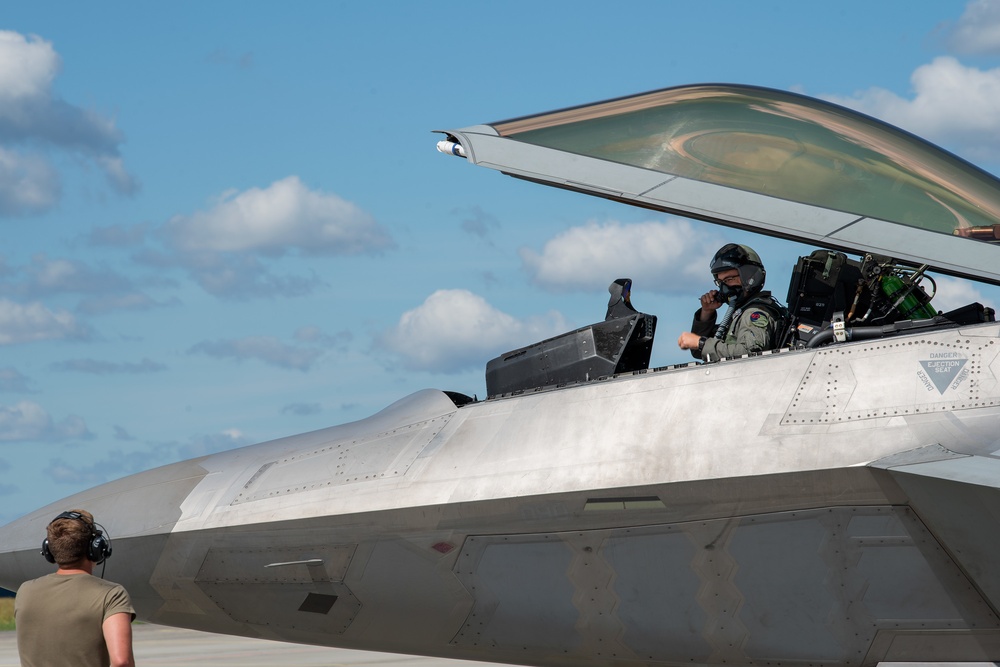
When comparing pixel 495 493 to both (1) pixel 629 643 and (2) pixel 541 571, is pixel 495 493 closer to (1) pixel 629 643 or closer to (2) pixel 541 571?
(2) pixel 541 571

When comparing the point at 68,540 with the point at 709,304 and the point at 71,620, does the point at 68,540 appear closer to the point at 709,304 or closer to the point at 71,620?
the point at 71,620

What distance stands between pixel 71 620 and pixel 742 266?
575 centimetres

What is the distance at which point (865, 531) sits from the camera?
21.8 ft

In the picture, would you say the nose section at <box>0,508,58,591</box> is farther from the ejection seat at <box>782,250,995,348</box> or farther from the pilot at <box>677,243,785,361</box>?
the ejection seat at <box>782,250,995,348</box>

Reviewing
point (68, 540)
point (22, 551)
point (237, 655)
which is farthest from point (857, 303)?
point (237, 655)

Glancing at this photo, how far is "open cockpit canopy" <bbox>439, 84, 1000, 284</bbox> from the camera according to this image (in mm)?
7227

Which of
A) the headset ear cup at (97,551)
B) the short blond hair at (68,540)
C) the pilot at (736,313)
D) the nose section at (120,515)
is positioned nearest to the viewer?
the short blond hair at (68,540)

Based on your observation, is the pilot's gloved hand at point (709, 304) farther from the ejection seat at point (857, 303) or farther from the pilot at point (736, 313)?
the ejection seat at point (857, 303)

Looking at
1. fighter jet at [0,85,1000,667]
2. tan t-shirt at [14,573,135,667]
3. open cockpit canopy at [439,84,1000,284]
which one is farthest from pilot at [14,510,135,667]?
open cockpit canopy at [439,84,1000,284]

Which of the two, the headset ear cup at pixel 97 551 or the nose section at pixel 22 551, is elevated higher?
the headset ear cup at pixel 97 551

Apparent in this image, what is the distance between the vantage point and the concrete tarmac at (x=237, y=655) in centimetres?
1561

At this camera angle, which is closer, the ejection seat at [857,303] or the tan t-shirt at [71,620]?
the tan t-shirt at [71,620]

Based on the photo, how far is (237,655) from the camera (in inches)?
687

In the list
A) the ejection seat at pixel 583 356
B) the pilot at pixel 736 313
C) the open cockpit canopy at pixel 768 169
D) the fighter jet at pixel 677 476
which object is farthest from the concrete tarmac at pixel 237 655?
the open cockpit canopy at pixel 768 169
